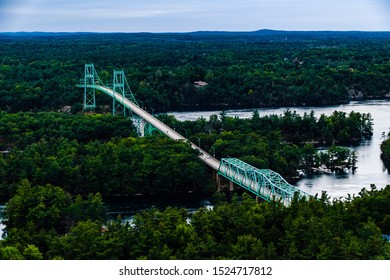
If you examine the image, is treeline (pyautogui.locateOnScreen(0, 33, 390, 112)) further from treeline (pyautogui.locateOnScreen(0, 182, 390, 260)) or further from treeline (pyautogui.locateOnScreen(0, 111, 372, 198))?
treeline (pyautogui.locateOnScreen(0, 182, 390, 260))

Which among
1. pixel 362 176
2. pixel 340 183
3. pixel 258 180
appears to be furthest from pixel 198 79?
pixel 258 180

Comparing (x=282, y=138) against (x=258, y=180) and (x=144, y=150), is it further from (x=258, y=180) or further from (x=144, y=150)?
(x=258, y=180)

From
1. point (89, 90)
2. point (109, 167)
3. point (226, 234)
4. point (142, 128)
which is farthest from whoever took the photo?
point (89, 90)

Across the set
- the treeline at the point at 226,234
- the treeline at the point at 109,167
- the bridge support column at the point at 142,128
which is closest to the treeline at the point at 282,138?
the bridge support column at the point at 142,128

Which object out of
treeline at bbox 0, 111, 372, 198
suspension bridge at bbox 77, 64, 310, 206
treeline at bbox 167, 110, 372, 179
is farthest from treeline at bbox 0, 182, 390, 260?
treeline at bbox 167, 110, 372, 179

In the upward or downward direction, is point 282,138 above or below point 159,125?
below

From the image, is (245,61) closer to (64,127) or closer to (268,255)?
(64,127)

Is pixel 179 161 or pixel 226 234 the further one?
pixel 179 161
